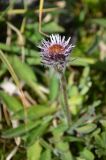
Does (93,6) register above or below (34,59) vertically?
above

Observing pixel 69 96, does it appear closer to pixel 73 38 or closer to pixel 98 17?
pixel 73 38

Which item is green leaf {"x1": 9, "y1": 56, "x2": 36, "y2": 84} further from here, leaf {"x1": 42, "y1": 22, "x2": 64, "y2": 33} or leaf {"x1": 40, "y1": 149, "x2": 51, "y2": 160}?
leaf {"x1": 40, "y1": 149, "x2": 51, "y2": 160}

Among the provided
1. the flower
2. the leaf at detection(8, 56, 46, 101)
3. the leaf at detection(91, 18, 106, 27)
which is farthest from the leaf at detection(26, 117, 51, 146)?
the leaf at detection(91, 18, 106, 27)

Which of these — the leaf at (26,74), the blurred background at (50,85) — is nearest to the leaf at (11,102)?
the blurred background at (50,85)

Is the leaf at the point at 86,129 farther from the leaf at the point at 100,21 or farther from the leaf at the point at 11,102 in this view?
the leaf at the point at 100,21

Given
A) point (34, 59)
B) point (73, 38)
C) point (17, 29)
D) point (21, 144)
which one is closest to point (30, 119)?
point (21, 144)

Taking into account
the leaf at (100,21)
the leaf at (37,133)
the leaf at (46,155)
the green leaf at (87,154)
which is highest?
the leaf at (100,21)
